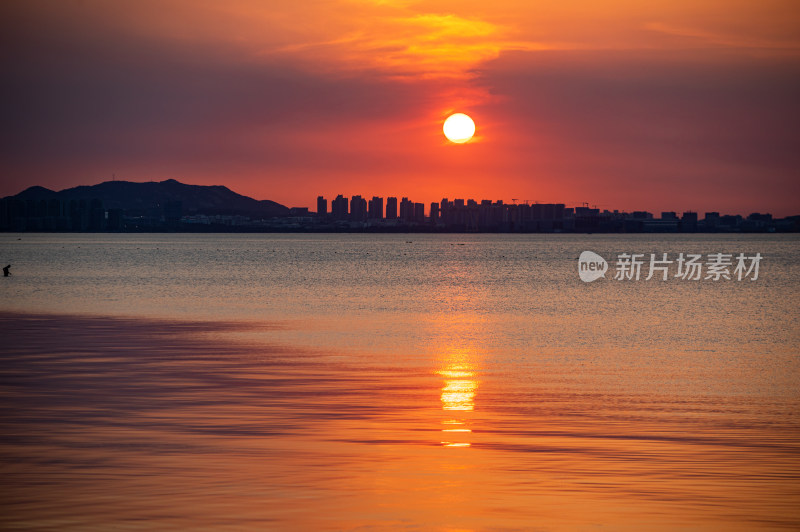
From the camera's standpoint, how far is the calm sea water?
11664 millimetres

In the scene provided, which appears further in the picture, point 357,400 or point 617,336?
point 617,336

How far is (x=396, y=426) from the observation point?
1706 cm

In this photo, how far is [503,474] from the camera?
13352 mm

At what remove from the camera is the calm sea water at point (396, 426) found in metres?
11.7

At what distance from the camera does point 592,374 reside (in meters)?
25.8

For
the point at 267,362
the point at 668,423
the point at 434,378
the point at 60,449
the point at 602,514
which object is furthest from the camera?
the point at 267,362

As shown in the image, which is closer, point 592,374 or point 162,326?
point 592,374

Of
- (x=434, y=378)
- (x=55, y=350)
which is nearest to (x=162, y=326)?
(x=55, y=350)

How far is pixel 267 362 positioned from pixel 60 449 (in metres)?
12.8

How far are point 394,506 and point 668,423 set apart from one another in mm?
8273

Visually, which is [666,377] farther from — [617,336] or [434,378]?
[617,336]

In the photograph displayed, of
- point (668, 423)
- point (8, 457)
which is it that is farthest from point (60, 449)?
point (668, 423)

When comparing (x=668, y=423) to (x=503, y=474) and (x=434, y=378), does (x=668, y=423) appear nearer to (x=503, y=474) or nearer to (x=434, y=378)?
(x=503, y=474)

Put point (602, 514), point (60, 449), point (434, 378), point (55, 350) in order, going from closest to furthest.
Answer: point (602, 514) → point (60, 449) → point (434, 378) → point (55, 350)
